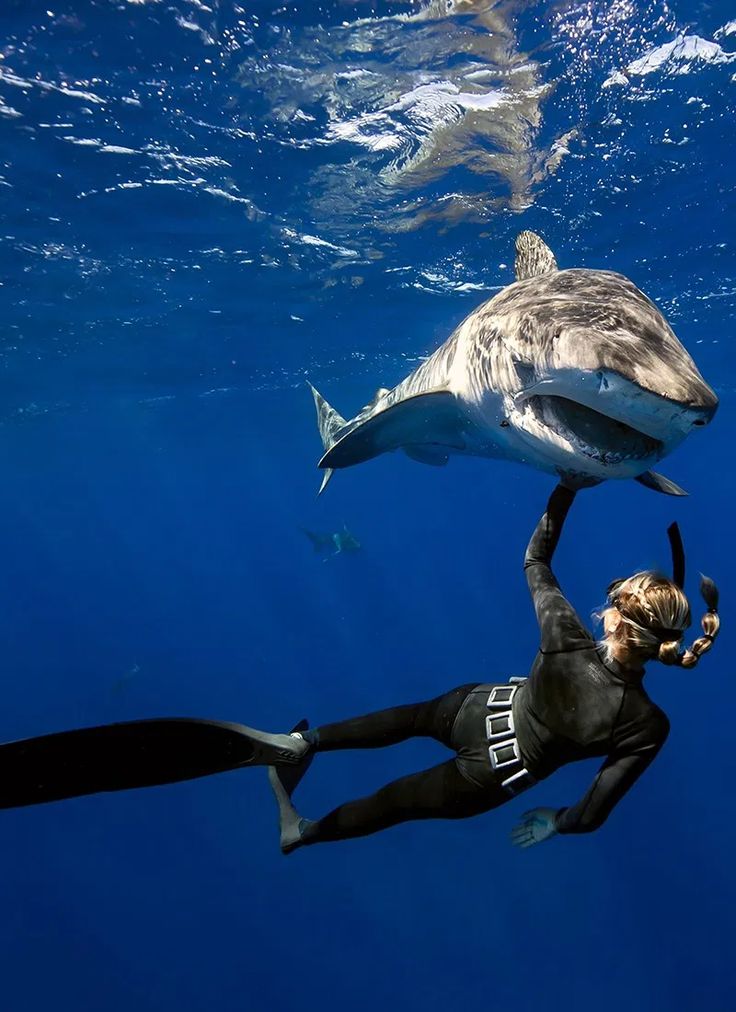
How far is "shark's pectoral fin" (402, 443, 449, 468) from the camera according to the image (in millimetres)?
7992

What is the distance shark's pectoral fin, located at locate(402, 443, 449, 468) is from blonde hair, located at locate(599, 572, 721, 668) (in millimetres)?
4801

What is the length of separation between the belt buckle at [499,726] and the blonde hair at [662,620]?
93 cm

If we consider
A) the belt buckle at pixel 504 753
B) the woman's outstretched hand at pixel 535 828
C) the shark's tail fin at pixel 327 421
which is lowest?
the woman's outstretched hand at pixel 535 828

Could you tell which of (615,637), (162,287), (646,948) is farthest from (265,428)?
(615,637)

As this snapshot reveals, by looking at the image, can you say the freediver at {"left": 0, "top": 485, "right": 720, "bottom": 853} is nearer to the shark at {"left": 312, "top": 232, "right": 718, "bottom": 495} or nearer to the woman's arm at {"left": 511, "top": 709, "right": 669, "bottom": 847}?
the woman's arm at {"left": 511, "top": 709, "right": 669, "bottom": 847}

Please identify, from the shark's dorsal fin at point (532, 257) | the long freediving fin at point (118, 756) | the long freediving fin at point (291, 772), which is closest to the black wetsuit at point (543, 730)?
the long freediving fin at point (291, 772)

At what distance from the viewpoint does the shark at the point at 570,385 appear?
9.18ft

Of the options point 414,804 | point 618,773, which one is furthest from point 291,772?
point 618,773

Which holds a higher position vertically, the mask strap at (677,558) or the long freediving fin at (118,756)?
the long freediving fin at (118,756)

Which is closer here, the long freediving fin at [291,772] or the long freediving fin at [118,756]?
the long freediving fin at [118,756]

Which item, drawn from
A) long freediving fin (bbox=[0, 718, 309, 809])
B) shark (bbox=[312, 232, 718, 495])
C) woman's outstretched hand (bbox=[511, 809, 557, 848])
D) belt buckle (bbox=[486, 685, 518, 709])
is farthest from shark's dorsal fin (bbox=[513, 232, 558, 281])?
long freediving fin (bbox=[0, 718, 309, 809])

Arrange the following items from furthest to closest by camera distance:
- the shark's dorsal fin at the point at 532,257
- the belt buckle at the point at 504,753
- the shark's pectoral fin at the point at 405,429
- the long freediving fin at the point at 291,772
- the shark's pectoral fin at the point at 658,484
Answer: the shark's dorsal fin at the point at 532,257 → the shark's pectoral fin at the point at 405,429 → the shark's pectoral fin at the point at 658,484 → the long freediving fin at the point at 291,772 → the belt buckle at the point at 504,753

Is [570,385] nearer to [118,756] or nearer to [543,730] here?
[543,730]

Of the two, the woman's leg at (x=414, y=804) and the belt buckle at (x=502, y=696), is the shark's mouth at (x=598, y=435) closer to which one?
the belt buckle at (x=502, y=696)
